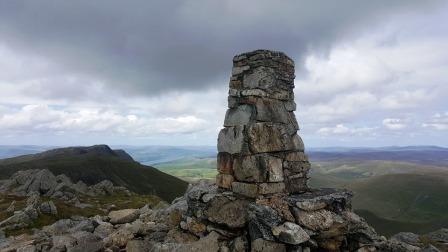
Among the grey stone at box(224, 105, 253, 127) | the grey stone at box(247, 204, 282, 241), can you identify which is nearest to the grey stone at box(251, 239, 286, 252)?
the grey stone at box(247, 204, 282, 241)

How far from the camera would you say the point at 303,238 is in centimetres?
1627

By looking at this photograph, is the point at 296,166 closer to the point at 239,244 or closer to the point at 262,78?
the point at 262,78

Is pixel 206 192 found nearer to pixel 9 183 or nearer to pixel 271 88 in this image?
pixel 271 88

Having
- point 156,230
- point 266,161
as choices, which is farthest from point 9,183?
point 266,161

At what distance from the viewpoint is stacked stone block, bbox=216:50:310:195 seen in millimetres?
18578

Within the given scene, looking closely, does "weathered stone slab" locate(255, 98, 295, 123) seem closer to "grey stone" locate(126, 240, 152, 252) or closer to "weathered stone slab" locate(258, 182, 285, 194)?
"weathered stone slab" locate(258, 182, 285, 194)

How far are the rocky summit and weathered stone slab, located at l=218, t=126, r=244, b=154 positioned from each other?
53 mm

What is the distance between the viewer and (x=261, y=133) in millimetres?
18891

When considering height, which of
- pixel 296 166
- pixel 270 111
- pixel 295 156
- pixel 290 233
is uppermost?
pixel 270 111

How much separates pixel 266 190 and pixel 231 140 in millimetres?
3208

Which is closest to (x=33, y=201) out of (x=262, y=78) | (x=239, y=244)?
(x=239, y=244)

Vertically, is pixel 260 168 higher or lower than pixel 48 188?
higher

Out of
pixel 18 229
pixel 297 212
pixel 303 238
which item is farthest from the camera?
pixel 18 229

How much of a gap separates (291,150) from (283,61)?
4716 mm
